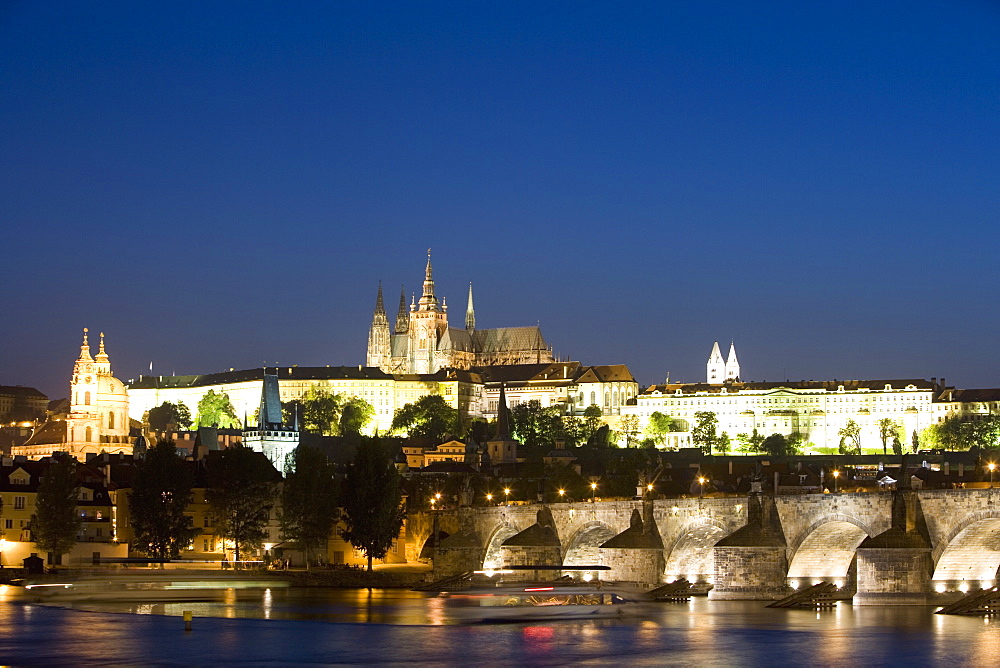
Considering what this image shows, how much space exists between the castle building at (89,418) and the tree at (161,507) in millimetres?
84584

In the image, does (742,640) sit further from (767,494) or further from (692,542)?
(692,542)

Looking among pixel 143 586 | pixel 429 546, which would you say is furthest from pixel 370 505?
pixel 143 586

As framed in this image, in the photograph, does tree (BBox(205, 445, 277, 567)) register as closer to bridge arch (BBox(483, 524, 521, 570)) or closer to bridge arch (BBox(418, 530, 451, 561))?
bridge arch (BBox(418, 530, 451, 561))

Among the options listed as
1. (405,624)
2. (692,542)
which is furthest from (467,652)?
(692,542)

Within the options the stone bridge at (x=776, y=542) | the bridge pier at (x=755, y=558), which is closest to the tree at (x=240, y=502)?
the stone bridge at (x=776, y=542)

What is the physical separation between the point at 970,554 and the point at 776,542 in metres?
8.45

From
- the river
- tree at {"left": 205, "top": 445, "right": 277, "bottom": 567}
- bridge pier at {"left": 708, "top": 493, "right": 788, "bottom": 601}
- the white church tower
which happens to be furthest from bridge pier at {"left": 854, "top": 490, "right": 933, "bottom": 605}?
the white church tower

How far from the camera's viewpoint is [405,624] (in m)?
64.8

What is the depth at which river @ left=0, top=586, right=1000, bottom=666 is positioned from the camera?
175 feet

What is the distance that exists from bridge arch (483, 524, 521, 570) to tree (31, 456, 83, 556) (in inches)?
850

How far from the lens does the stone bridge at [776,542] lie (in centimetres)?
5959

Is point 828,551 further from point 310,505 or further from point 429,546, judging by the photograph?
point 429,546

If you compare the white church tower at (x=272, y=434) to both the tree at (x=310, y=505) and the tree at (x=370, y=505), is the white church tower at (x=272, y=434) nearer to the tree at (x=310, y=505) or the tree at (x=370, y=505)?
the tree at (x=310, y=505)

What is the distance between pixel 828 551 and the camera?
221 feet
